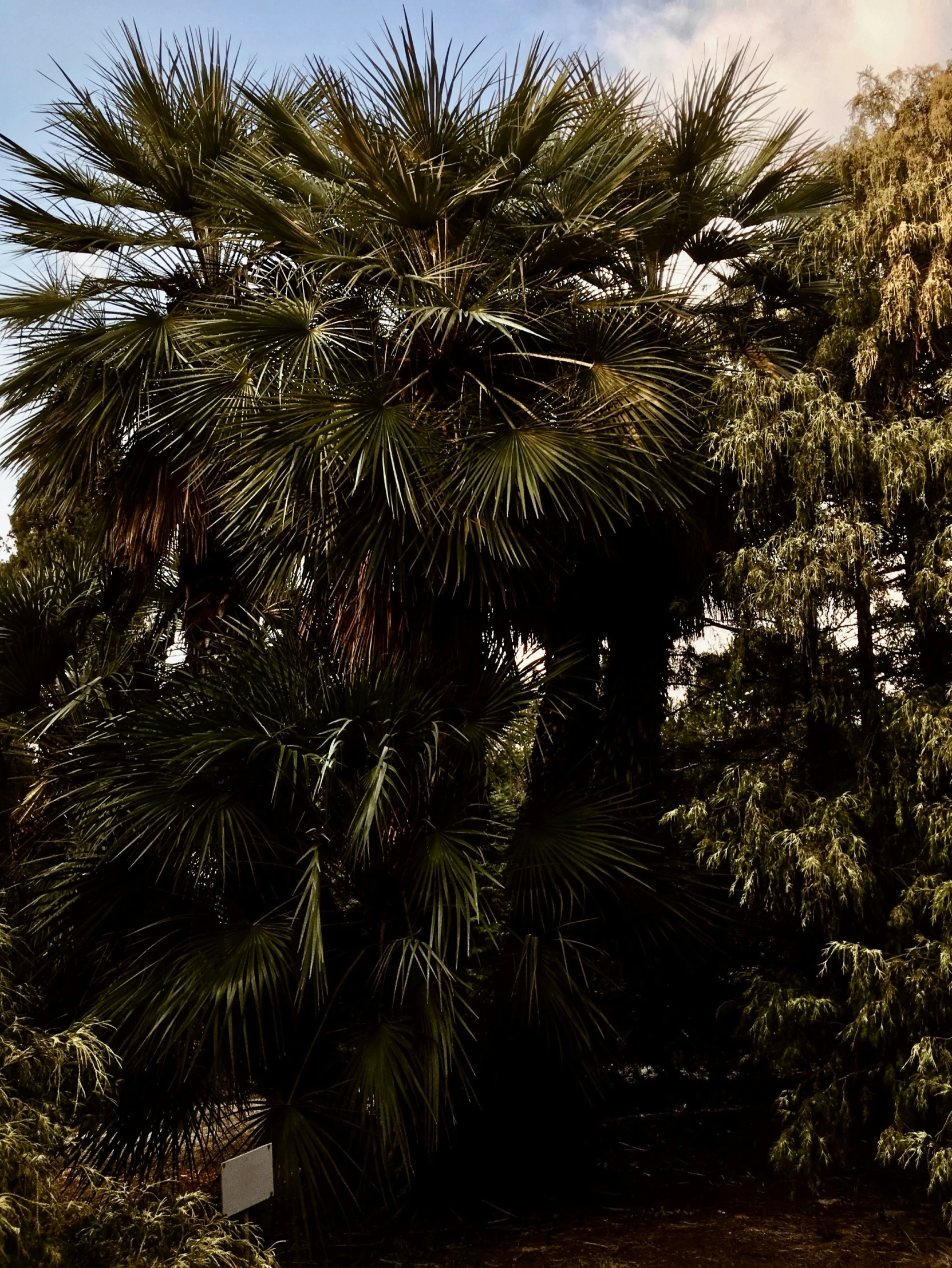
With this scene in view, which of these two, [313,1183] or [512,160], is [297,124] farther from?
[313,1183]

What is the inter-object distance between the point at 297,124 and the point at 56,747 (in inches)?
147

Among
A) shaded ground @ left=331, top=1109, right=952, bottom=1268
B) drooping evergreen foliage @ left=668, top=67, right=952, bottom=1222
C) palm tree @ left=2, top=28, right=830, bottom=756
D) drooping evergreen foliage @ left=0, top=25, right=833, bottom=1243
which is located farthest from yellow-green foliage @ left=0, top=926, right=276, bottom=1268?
drooping evergreen foliage @ left=668, top=67, right=952, bottom=1222

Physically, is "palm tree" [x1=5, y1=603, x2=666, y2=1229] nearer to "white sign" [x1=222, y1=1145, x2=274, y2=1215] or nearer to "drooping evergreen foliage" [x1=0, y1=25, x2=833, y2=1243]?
"drooping evergreen foliage" [x1=0, y1=25, x2=833, y2=1243]

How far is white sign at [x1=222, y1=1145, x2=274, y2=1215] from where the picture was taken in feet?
12.7

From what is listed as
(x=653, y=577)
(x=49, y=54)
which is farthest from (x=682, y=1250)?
(x=49, y=54)

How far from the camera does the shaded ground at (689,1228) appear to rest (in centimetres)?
567

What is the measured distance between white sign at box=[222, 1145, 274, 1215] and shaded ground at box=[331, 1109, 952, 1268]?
81.7 inches

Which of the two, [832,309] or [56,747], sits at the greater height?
[832,309]

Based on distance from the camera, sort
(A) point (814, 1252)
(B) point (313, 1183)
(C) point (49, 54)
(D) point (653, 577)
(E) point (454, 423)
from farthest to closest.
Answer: (D) point (653, 577) < (C) point (49, 54) < (E) point (454, 423) < (A) point (814, 1252) < (B) point (313, 1183)

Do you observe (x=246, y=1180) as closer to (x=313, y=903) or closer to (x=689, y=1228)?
(x=313, y=903)

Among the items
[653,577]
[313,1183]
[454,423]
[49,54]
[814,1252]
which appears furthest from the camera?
[653,577]

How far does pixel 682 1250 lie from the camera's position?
5.80 metres

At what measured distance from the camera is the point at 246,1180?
13.1ft

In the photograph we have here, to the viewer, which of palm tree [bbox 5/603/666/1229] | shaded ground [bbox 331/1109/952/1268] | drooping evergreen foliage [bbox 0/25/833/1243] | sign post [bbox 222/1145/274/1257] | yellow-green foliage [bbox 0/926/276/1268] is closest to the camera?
yellow-green foliage [bbox 0/926/276/1268]
